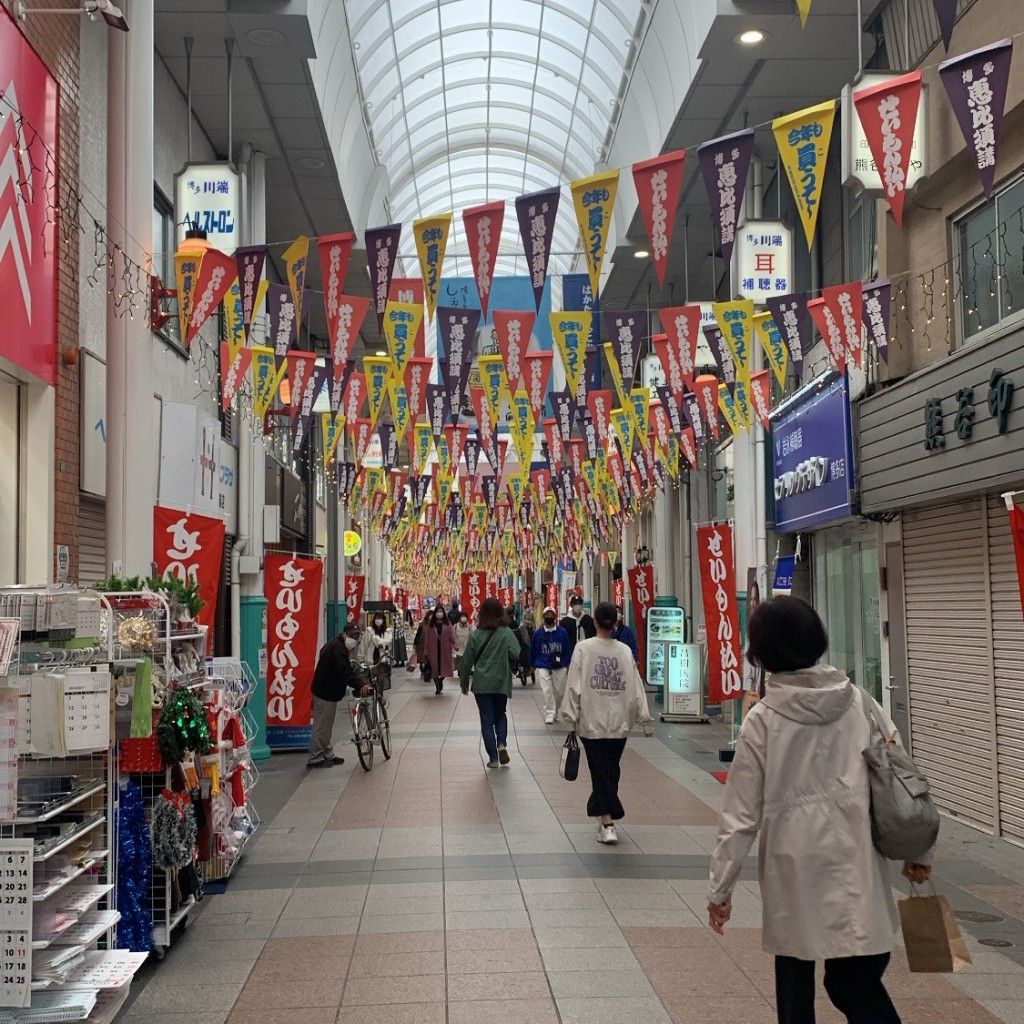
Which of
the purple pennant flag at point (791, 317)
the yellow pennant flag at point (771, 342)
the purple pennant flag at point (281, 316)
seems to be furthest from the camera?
the yellow pennant flag at point (771, 342)

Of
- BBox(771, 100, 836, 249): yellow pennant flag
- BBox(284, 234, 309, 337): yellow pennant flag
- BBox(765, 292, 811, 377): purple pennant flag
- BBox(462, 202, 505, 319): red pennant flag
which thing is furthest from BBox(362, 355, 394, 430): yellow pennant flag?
BBox(771, 100, 836, 249): yellow pennant flag

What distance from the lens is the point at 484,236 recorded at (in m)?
8.64

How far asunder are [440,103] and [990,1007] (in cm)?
1928

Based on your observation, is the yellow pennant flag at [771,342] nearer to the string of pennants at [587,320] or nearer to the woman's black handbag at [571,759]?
the string of pennants at [587,320]

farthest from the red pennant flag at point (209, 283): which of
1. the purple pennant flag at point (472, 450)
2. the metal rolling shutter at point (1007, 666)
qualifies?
the purple pennant flag at point (472, 450)

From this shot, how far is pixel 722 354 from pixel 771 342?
576 mm

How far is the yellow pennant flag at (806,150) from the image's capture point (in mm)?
7797

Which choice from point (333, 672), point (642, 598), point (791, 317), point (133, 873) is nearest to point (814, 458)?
point (791, 317)

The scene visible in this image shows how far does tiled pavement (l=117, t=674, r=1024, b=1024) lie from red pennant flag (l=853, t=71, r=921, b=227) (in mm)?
4458

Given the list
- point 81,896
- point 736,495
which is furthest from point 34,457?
point 736,495

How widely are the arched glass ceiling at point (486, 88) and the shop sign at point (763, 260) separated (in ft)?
13.4

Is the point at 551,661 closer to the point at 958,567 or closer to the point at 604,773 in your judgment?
the point at 958,567

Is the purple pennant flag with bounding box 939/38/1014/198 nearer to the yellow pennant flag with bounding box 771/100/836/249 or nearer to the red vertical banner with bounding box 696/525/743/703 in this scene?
the yellow pennant flag with bounding box 771/100/836/249

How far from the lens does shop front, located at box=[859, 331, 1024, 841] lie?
29.3 feet
